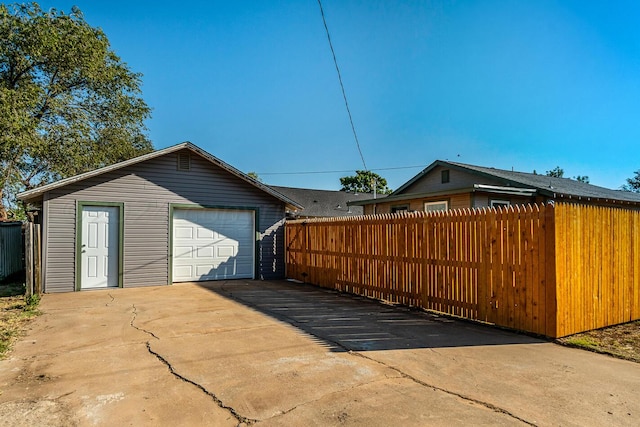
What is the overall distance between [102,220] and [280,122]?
1281cm

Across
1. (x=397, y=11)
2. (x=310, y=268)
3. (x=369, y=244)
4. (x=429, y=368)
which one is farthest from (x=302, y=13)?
(x=429, y=368)

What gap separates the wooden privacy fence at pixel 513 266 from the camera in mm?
5000

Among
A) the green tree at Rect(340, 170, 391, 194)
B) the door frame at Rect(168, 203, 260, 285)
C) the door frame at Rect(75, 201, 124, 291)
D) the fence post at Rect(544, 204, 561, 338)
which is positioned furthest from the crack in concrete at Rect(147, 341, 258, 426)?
the green tree at Rect(340, 170, 391, 194)

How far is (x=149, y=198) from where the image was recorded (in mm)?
10188

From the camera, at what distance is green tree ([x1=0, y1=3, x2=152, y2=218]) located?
15141 mm

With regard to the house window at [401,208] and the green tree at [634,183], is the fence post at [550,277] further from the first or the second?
the green tree at [634,183]

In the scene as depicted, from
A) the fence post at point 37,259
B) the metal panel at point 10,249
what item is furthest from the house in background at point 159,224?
the metal panel at point 10,249

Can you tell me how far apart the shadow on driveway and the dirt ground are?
48 centimetres

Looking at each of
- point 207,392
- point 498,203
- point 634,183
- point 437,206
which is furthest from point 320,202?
point 634,183

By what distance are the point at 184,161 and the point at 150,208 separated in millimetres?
1611

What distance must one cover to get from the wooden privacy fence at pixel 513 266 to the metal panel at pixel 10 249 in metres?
11.2

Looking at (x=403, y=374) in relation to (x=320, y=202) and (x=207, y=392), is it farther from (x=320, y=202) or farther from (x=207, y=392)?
(x=320, y=202)

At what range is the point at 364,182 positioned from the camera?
145 ft

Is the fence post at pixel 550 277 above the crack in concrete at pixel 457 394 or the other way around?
above
